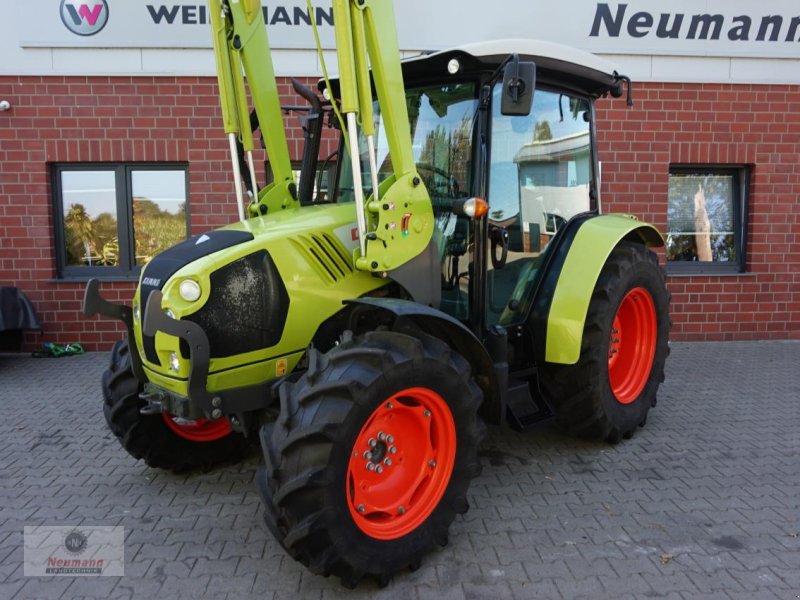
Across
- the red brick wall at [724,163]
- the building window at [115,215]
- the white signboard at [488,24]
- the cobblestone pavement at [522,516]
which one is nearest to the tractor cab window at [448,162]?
the cobblestone pavement at [522,516]

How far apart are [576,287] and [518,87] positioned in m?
1.32

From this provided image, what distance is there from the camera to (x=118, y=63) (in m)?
6.66

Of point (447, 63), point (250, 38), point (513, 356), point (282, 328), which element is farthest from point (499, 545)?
point (250, 38)

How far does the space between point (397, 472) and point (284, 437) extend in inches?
25.0

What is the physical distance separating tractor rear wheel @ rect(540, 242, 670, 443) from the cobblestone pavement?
25 centimetres

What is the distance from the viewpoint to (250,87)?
3.60m

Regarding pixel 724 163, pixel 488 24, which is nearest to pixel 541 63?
pixel 488 24

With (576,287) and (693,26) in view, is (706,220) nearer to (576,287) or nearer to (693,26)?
(693,26)

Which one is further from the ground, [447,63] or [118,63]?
[118,63]

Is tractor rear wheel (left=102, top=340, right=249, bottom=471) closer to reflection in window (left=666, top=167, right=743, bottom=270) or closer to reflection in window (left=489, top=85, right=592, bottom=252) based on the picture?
reflection in window (left=489, top=85, right=592, bottom=252)

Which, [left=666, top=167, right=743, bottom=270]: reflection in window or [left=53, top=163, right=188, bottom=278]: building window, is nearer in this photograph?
[left=53, top=163, right=188, bottom=278]: building window

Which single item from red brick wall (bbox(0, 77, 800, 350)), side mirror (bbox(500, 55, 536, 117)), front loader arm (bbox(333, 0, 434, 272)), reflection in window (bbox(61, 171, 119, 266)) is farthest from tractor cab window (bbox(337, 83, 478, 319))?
reflection in window (bbox(61, 171, 119, 266))

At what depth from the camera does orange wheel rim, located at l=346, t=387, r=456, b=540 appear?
2.62 metres

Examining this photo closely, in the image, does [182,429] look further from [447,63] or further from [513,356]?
[447,63]
